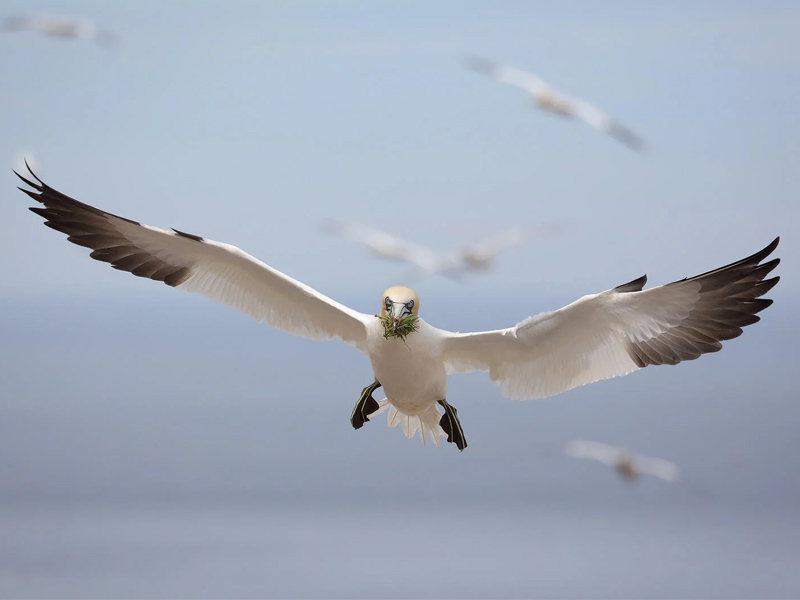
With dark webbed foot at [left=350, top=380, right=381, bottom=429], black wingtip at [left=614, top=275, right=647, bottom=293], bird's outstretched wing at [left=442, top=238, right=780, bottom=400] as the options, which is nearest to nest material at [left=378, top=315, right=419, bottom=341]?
bird's outstretched wing at [left=442, top=238, right=780, bottom=400]

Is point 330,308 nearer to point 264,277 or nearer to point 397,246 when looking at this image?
point 264,277

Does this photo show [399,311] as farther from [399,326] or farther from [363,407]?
[363,407]

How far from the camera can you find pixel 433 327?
456 centimetres

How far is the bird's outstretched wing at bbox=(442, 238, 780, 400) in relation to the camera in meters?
4.35

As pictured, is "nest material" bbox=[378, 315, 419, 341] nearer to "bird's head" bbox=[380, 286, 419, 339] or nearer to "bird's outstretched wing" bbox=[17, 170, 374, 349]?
"bird's head" bbox=[380, 286, 419, 339]

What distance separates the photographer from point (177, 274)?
4852mm

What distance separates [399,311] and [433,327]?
0.28 m

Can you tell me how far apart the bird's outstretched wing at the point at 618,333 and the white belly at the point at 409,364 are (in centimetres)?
11

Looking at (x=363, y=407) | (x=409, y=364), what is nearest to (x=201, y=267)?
(x=363, y=407)

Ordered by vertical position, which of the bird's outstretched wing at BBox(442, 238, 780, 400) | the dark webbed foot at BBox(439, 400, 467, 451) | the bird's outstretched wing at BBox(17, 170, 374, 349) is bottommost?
the dark webbed foot at BBox(439, 400, 467, 451)

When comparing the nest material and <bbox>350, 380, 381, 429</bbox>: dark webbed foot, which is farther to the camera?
<bbox>350, 380, 381, 429</bbox>: dark webbed foot

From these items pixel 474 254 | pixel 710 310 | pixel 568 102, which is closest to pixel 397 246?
pixel 474 254

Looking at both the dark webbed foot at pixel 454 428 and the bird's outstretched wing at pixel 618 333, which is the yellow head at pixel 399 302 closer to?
the bird's outstretched wing at pixel 618 333

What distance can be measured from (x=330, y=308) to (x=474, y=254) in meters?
1.76
